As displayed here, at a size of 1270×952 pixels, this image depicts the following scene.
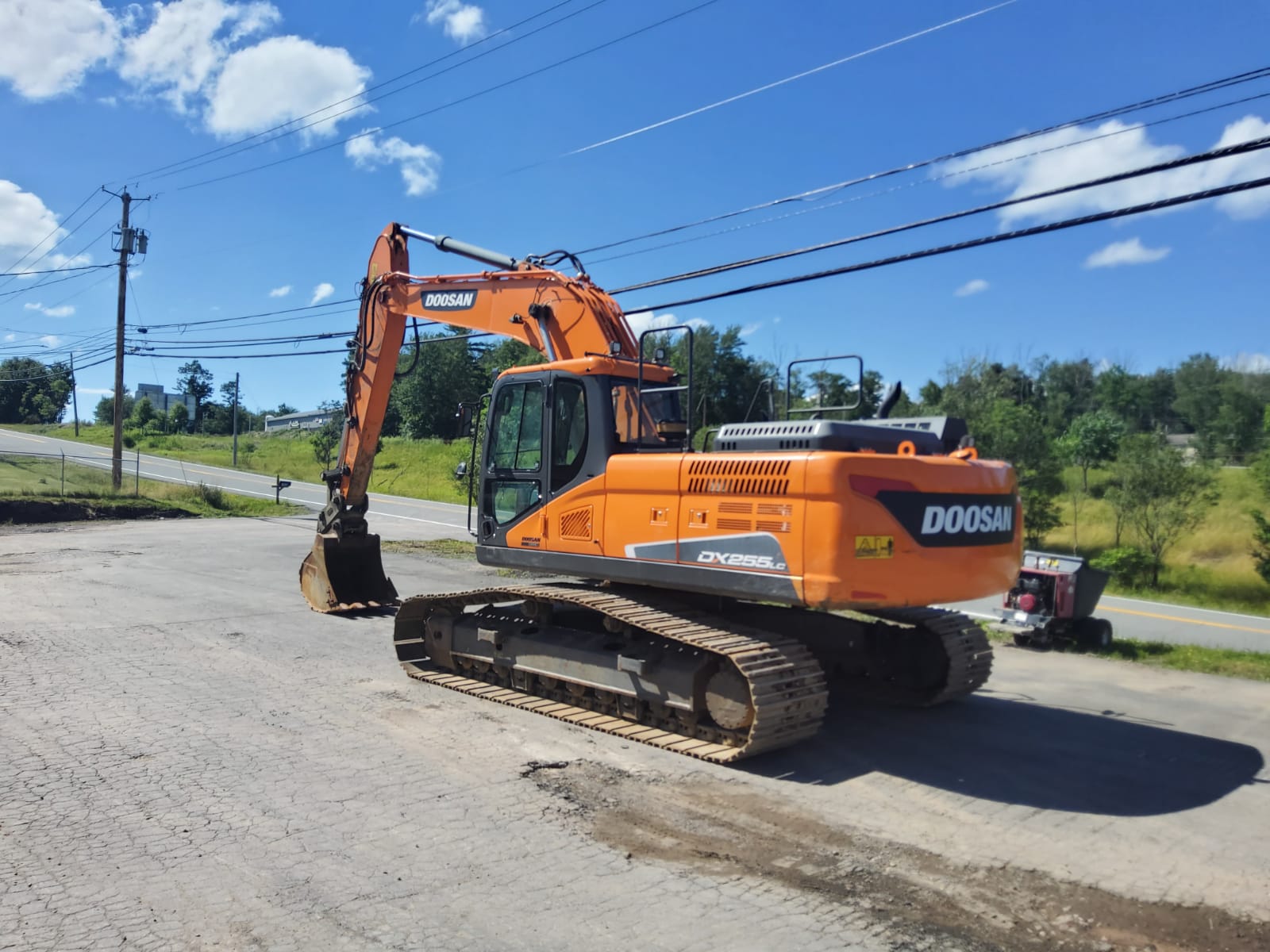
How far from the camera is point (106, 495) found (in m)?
28.8

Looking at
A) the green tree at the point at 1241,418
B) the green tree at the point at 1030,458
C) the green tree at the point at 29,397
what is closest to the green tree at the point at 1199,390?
the green tree at the point at 1241,418

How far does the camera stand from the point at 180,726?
7039mm

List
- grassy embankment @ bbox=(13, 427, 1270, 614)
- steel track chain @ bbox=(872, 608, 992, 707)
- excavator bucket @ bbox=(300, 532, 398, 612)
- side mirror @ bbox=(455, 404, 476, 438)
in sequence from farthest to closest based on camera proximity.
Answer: grassy embankment @ bbox=(13, 427, 1270, 614) → excavator bucket @ bbox=(300, 532, 398, 612) → side mirror @ bbox=(455, 404, 476, 438) → steel track chain @ bbox=(872, 608, 992, 707)

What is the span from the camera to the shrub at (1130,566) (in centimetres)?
2203

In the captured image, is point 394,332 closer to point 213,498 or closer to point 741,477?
point 741,477

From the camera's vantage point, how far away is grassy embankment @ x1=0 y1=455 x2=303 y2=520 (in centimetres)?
2662

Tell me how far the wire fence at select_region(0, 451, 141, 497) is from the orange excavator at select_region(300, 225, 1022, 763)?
2367cm

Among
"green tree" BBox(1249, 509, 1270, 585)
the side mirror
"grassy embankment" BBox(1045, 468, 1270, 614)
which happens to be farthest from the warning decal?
"green tree" BBox(1249, 509, 1270, 585)

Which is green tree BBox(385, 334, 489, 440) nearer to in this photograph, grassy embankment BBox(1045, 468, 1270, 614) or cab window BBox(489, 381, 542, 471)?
grassy embankment BBox(1045, 468, 1270, 614)

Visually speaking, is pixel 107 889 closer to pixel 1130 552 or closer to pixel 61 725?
pixel 61 725

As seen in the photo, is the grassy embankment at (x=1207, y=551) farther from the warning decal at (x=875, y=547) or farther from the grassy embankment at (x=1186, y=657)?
the warning decal at (x=875, y=547)

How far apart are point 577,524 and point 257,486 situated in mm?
36813

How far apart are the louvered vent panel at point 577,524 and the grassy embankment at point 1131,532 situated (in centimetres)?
1753

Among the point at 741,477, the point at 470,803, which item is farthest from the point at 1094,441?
the point at 470,803
